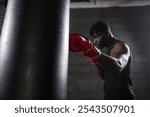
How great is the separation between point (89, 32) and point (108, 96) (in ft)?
5.14

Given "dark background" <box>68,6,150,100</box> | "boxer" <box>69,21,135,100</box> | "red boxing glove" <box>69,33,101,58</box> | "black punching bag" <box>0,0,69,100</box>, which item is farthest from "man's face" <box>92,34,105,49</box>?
"black punching bag" <box>0,0,69,100</box>

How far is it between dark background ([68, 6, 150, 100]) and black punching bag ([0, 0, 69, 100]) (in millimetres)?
2283

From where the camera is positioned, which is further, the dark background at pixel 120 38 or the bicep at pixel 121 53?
the dark background at pixel 120 38

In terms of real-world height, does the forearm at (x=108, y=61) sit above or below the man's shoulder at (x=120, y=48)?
below

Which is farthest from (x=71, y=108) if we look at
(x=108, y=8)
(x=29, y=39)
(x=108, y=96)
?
(x=108, y=8)

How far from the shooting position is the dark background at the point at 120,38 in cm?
379

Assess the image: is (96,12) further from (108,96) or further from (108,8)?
(108,96)

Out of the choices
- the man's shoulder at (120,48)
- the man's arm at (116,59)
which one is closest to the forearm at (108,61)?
the man's arm at (116,59)

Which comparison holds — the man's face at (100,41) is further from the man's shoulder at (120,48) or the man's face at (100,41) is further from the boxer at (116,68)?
the man's shoulder at (120,48)

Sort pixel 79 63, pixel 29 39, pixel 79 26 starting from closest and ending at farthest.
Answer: pixel 29 39
pixel 79 63
pixel 79 26

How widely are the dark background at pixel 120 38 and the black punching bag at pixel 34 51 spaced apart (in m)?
2.28

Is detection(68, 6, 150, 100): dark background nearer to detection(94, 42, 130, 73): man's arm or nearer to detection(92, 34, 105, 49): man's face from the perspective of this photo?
detection(92, 34, 105, 49): man's face

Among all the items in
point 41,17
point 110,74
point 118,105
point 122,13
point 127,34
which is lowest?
point 118,105

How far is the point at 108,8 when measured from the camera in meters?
4.59
